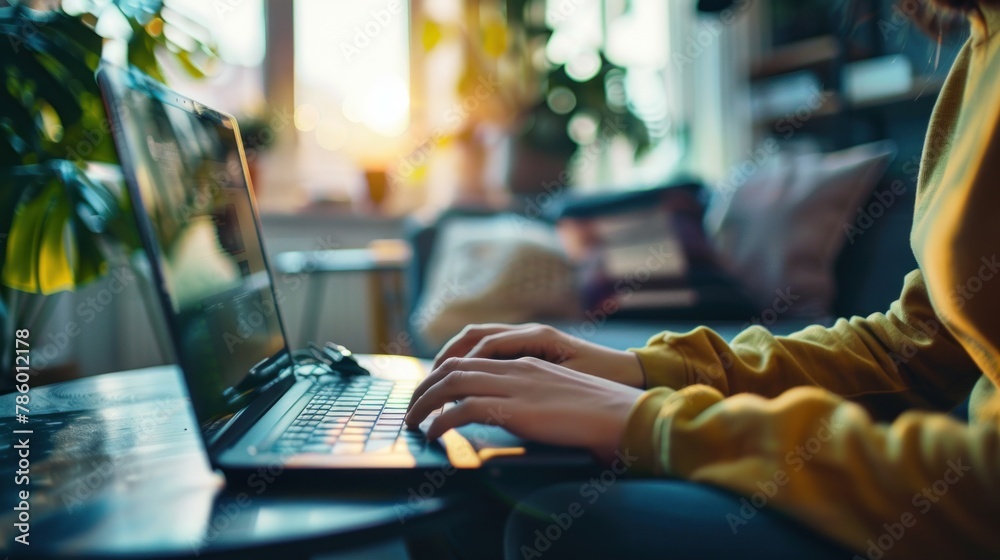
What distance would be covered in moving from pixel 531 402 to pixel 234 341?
0.29m

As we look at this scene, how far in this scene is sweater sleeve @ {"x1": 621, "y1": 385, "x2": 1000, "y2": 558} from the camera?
14.5 inches

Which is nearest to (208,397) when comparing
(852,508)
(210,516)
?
(210,516)

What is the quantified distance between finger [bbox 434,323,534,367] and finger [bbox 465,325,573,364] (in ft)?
0.05

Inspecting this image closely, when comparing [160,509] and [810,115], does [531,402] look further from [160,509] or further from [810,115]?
[810,115]

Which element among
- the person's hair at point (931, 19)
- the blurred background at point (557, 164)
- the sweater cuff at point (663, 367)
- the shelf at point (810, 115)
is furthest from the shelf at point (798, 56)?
the sweater cuff at point (663, 367)

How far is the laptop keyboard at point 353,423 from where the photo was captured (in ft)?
1.50

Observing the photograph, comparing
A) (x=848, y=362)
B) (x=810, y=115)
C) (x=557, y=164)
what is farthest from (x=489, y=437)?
(x=810, y=115)

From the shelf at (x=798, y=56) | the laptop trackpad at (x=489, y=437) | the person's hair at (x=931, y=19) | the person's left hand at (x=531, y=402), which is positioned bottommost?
the laptop trackpad at (x=489, y=437)

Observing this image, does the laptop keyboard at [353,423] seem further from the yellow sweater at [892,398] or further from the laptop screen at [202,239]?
the yellow sweater at [892,398]

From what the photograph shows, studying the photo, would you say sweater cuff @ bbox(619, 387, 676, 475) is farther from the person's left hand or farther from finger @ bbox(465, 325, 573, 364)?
finger @ bbox(465, 325, 573, 364)

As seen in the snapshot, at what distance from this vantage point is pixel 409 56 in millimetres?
3191

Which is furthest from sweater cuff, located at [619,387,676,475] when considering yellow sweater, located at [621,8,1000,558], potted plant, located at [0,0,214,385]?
potted plant, located at [0,0,214,385]

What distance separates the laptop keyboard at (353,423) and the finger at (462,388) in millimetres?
27

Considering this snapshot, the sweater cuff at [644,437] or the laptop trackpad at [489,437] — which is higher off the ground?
the sweater cuff at [644,437]
